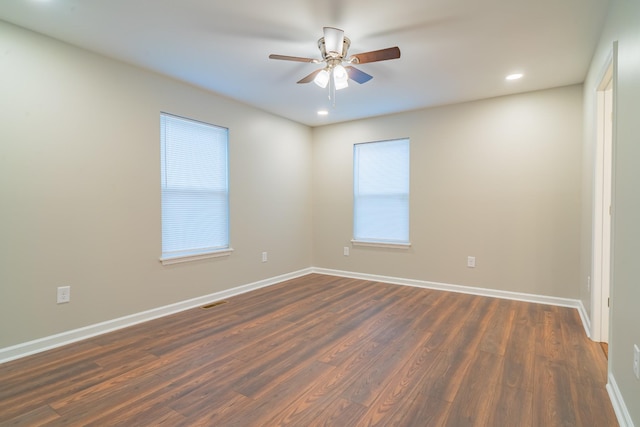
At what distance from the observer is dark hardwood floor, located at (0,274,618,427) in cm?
173

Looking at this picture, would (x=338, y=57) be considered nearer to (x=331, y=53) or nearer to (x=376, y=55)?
(x=331, y=53)

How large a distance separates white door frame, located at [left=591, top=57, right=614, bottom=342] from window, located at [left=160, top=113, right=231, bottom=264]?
3746 mm

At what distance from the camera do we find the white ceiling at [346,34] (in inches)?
84.4

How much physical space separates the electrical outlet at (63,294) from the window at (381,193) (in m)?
3.59

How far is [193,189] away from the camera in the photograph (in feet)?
11.9

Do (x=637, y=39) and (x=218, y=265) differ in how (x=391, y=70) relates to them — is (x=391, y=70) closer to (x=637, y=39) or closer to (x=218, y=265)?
(x=637, y=39)

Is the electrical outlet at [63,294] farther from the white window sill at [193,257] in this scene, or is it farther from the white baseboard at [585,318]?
the white baseboard at [585,318]

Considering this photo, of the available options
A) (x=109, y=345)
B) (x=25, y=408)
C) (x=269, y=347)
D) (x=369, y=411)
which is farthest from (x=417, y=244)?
(x=25, y=408)

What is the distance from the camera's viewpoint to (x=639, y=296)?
1.37 m

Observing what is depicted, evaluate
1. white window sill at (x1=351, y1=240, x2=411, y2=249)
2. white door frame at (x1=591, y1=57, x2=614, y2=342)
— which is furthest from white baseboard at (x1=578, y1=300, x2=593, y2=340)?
white window sill at (x1=351, y1=240, x2=411, y2=249)

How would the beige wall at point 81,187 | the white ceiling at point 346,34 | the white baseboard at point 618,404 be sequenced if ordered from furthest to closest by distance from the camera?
1. the beige wall at point 81,187
2. the white ceiling at point 346,34
3. the white baseboard at point 618,404

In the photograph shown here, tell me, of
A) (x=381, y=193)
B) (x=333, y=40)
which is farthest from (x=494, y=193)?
(x=333, y=40)

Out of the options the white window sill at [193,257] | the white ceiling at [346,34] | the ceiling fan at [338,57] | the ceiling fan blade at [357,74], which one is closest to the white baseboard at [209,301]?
the white window sill at [193,257]

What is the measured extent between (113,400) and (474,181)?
166 inches
